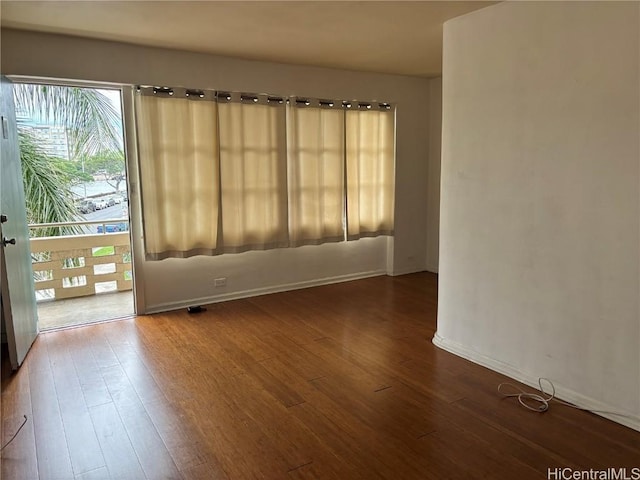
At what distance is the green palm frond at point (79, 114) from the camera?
16.0 ft

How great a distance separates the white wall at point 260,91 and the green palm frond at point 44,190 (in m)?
1.52

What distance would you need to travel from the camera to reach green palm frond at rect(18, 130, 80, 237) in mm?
4906

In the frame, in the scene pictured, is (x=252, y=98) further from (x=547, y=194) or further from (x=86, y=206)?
(x=547, y=194)

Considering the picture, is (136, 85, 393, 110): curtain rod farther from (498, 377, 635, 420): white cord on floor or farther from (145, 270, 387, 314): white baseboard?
(498, 377, 635, 420): white cord on floor

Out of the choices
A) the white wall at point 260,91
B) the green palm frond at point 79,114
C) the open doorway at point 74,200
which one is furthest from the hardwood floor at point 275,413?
the green palm frond at point 79,114

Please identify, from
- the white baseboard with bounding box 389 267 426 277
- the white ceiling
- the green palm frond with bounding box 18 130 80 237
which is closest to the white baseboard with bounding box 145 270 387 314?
the white baseboard with bounding box 389 267 426 277

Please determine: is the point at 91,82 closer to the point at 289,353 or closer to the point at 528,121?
the point at 289,353

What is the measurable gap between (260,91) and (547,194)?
3.07 m

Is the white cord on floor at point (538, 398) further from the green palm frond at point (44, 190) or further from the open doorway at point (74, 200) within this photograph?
the green palm frond at point (44, 190)

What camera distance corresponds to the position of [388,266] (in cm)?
596

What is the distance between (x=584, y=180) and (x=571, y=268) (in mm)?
510

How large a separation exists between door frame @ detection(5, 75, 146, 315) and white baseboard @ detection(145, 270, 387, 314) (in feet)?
0.72

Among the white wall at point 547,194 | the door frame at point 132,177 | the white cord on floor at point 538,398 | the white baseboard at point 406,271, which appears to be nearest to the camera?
the white wall at point 547,194

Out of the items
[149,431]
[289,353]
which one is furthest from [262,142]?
[149,431]
